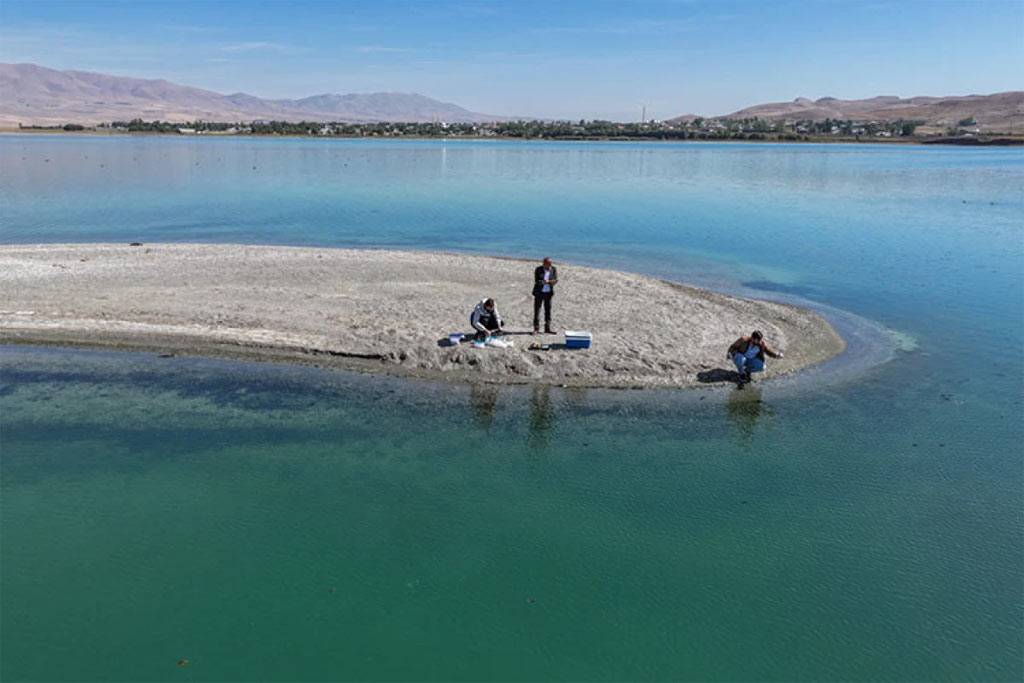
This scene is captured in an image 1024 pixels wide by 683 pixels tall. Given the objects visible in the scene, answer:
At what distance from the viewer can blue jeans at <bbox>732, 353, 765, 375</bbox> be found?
758 inches

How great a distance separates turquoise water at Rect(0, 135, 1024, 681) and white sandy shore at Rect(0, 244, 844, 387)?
1.17 metres

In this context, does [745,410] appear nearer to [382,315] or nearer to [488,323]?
[488,323]

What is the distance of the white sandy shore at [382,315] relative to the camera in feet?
65.3

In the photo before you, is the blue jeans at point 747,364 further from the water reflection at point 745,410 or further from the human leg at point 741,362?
the water reflection at point 745,410

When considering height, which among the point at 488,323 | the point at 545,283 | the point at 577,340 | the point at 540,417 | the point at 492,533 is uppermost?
the point at 545,283

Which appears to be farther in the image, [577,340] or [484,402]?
[577,340]

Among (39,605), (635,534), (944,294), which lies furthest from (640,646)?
(944,294)

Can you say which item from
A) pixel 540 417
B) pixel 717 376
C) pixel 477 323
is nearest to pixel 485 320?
pixel 477 323

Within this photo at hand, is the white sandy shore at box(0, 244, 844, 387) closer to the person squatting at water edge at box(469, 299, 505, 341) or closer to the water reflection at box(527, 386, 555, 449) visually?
the person squatting at water edge at box(469, 299, 505, 341)

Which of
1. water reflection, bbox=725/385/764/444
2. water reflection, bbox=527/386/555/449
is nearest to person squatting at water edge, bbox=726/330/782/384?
water reflection, bbox=725/385/764/444

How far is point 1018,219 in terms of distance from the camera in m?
47.1

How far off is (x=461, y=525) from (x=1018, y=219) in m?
48.2

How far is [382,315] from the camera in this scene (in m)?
22.9

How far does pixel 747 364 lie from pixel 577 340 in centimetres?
441
